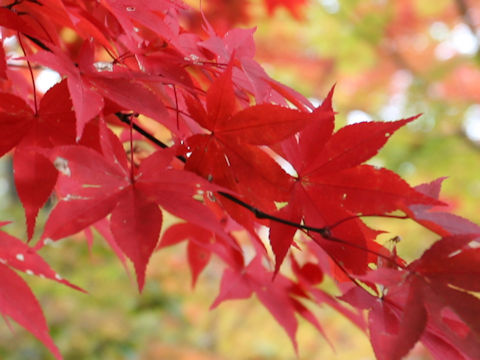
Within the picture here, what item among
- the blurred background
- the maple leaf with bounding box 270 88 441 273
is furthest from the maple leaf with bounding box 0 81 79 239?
the blurred background

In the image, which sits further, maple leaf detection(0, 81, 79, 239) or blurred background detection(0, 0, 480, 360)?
blurred background detection(0, 0, 480, 360)

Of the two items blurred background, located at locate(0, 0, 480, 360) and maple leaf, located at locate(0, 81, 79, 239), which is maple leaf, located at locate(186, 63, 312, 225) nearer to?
maple leaf, located at locate(0, 81, 79, 239)

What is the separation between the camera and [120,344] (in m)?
1.91

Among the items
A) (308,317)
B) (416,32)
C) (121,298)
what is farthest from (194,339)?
(416,32)

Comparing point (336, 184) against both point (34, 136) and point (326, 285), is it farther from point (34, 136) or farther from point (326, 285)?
point (326, 285)

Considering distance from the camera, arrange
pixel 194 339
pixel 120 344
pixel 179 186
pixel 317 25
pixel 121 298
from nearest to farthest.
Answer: pixel 179 186 → pixel 120 344 → pixel 121 298 → pixel 194 339 → pixel 317 25

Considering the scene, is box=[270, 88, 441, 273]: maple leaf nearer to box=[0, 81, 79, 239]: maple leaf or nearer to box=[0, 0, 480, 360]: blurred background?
box=[0, 81, 79, 239]: maple leaf

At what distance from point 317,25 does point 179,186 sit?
10.2 ft

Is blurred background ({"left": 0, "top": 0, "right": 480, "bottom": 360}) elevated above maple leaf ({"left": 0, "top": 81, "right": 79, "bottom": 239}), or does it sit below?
Answer: below

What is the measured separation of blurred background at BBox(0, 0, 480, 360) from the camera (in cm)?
186

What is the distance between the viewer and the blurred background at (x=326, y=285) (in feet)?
6.10

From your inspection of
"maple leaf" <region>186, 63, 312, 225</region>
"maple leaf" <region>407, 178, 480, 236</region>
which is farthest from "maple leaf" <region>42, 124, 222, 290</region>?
"maple leaf" <region>407, 178, 480, 236</region>

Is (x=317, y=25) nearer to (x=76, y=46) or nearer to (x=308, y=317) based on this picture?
(x=76, y=46)

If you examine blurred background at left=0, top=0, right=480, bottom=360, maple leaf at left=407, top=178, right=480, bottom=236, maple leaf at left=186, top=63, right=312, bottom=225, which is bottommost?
blurred background at left=0, top=0, right=480, bottom=360
